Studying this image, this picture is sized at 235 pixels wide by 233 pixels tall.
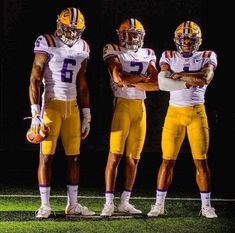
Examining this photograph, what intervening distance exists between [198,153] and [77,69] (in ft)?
4.65

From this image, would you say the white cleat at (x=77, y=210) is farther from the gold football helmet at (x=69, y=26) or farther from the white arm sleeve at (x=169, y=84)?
the gold football helmet at (x=69, y=26)

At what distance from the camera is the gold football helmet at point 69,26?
261 inches

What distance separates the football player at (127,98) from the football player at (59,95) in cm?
32

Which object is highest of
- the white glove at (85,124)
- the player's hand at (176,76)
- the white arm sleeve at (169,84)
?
the player's hand at (176,76)

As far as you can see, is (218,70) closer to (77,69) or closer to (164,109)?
(164,109)

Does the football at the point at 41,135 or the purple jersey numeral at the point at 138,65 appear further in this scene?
the purple jersey numeral at the point at 138,65

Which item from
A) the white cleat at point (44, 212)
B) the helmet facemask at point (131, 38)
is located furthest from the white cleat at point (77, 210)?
the helmet facemask at point (131, 38)

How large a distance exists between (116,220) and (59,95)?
1.29m

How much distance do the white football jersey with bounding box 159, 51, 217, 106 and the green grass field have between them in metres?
1.12

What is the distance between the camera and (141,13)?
35.9 feet

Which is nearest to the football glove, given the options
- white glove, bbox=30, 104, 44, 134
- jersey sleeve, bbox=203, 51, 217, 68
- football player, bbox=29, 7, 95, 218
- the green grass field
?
white glove, bbox=30, 104, 44, 134

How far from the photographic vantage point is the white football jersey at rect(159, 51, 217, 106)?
672cm

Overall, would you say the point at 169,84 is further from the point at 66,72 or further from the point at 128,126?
the point at 66,72

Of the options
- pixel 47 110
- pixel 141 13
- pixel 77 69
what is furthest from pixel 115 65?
pixel 141 13
